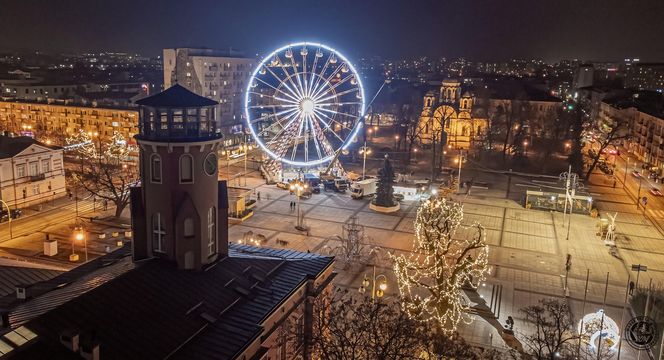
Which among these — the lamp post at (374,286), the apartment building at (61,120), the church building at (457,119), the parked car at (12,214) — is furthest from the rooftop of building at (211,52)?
the lamp post at (374,286)

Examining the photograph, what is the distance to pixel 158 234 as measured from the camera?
19188 mm

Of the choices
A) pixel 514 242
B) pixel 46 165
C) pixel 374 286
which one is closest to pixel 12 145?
pixel 46 165

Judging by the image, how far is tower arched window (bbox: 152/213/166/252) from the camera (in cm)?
1912

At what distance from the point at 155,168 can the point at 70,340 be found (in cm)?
709

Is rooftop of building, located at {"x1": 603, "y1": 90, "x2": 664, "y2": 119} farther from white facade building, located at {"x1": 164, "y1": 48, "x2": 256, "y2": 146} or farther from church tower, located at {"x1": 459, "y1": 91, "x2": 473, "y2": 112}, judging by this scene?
white facade building, located at {"x1": 164, "y1": 48, "x2": 256, "y2": 146}

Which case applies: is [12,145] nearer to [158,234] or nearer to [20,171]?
[20,171]

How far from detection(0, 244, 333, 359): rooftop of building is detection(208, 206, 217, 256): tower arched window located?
1.80 feet

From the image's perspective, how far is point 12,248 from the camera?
35344 millimetres

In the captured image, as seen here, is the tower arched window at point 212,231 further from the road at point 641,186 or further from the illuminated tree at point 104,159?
the road at point 641,186

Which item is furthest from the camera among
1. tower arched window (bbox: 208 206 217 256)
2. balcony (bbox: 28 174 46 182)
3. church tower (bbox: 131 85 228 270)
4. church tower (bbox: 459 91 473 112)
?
church tower (bbox: 459 91 473 112)

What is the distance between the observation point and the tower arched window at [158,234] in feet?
62.7

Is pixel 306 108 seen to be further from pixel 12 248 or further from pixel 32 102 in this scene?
pixel 32 102

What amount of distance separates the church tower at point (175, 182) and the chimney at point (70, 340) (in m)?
5.75

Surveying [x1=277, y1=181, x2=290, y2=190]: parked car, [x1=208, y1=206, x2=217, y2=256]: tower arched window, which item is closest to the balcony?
[x1=277, y1=181, x2=290, y2=190]: parked car
